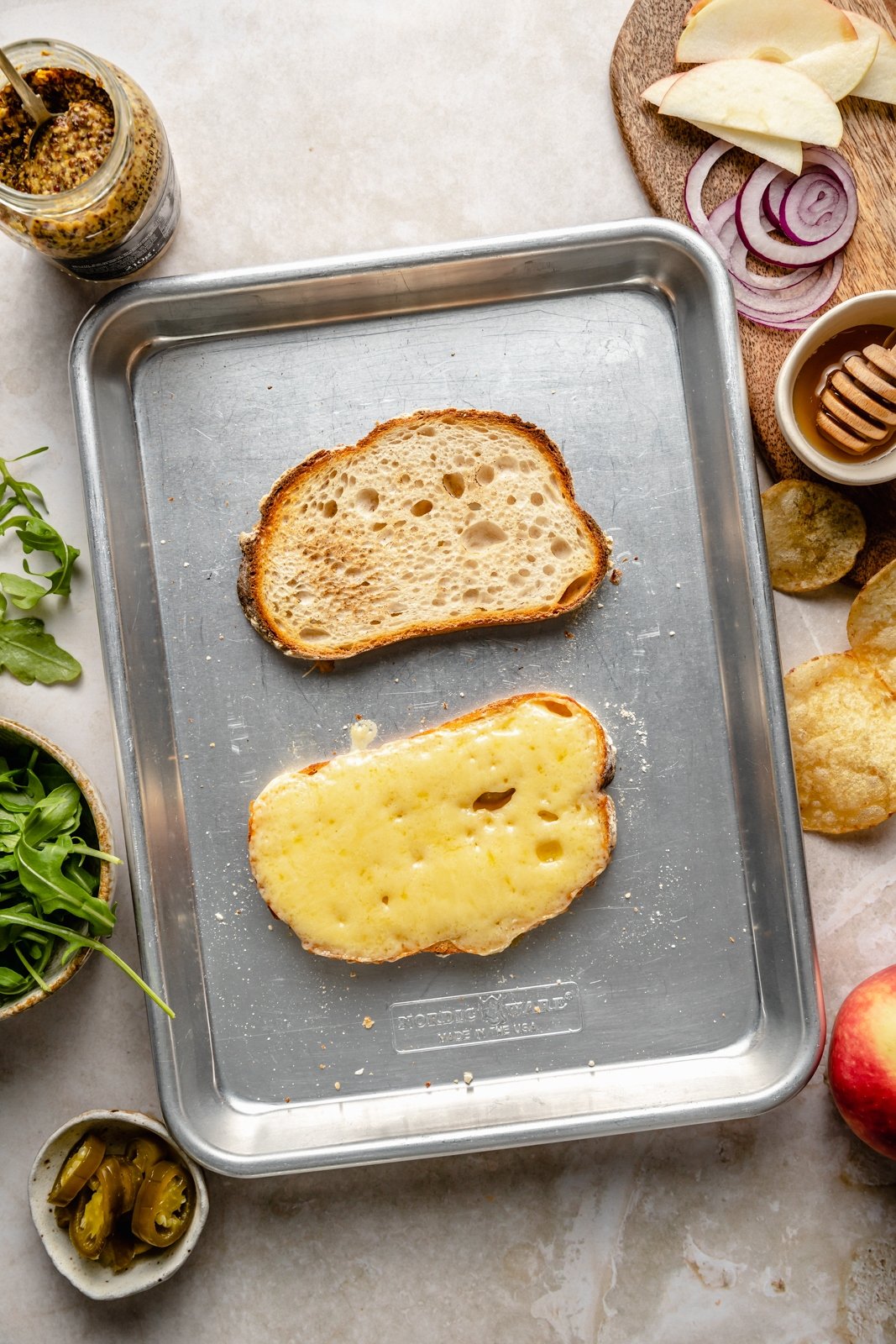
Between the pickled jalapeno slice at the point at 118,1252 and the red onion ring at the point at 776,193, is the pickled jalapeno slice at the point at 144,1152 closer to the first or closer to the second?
the pickled jalapeno slice at the point at 118,1252

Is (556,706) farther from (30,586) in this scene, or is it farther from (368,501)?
(30,586)

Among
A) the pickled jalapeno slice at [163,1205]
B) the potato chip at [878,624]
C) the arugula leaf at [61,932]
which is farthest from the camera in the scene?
the potato chip at [878,624]

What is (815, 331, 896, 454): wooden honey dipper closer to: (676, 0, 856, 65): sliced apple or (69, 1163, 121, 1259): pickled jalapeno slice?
(676, 0, 856, 65): sliced apple

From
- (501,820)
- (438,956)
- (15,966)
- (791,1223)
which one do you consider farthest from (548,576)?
(791,1223)

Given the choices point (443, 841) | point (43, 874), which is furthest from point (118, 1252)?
point (443, 841)

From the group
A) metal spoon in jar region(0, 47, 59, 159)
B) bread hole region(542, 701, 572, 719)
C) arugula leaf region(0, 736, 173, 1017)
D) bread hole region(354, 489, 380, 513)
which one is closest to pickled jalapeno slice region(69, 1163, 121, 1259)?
arugula leaf region(0, 736, 173, 1017)

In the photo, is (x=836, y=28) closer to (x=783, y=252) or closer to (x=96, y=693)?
(x=783, y=252)

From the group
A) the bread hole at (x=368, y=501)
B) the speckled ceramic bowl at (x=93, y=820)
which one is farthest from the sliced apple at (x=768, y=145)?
the speckled ceramic bowl at (x=93, y=820)
